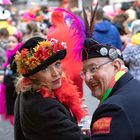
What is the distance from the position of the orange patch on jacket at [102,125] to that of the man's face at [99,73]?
0.96 ft

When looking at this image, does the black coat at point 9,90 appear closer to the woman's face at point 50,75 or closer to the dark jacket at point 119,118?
the woman's face at point 50,75

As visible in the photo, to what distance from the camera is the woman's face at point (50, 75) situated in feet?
9.93

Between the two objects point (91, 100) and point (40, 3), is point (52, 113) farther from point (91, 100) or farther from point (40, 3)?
point (40, 3)

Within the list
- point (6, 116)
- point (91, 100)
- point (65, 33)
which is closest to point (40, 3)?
point (91, 100)


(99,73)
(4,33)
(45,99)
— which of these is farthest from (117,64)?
(4,33)

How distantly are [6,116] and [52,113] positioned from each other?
9.06 ft

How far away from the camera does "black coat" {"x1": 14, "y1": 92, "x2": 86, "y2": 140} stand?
2.89 metres

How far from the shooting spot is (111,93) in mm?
2348

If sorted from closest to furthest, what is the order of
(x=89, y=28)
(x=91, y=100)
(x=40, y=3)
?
(x=89, y=28) → (x=91, y=100) → (x=40, y=3)

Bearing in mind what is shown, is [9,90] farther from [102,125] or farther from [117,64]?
[102,125]

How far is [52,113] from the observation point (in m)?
2.89

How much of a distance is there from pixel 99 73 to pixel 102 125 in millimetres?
397

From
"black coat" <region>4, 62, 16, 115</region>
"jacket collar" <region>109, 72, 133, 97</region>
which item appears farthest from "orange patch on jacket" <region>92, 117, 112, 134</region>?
"black coat" <region>4, 62, 16, 115</region>

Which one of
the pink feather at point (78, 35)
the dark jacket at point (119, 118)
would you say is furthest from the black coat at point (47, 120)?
the dark jacket at point (119, 118)
